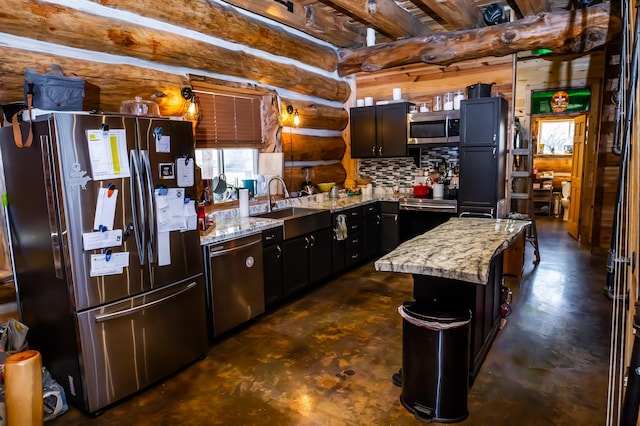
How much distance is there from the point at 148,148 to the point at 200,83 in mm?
1453

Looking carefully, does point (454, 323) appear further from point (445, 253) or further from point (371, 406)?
point (371, 406)

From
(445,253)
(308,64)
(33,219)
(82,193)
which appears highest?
(308,64)

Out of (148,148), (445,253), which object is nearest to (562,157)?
(445,253)

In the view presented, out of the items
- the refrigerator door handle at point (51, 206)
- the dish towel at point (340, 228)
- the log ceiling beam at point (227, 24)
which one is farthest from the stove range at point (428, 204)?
the refrigerator door handle at point (51, 206)

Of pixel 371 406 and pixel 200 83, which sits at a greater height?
pixel 200 83

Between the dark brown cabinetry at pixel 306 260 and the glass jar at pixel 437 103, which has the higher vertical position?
the glass jar at pixel 437 103

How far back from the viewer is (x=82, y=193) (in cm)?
232

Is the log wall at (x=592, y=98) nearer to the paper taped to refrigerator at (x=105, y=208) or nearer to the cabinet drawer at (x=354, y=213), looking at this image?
the cabinet drawer at (x=354, y=213)

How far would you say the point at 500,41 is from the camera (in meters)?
A: 4.70

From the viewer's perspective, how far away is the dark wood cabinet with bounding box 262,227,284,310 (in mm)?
3801

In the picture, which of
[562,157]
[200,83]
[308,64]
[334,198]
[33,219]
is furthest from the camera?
[562,157]

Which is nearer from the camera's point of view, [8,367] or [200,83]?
[8,367]

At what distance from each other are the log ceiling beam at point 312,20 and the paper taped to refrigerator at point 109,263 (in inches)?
105

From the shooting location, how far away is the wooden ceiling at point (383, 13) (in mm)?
4262
